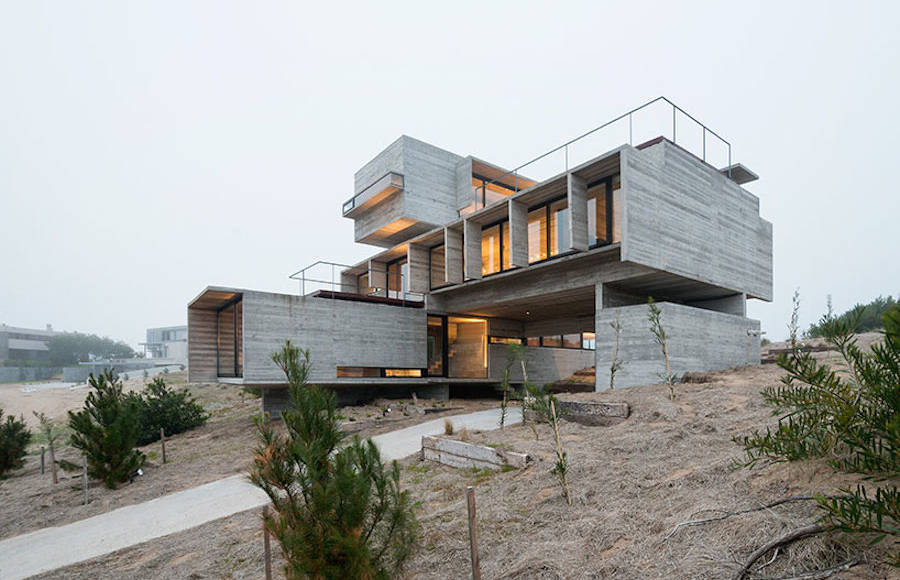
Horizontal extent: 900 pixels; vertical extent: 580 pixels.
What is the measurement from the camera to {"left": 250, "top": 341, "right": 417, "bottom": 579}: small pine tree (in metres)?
3.36

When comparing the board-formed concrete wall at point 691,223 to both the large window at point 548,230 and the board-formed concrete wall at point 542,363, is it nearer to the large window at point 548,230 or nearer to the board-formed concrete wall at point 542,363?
the large window at point 548,230

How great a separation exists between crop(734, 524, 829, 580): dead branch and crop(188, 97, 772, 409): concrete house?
33.6ft

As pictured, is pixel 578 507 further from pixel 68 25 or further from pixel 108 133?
pixel 108 133

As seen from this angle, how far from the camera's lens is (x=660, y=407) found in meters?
8.21

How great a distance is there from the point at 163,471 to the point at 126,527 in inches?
174

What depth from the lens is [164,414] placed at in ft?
59.2

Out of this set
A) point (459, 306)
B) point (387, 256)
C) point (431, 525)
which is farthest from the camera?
point (387, 256)

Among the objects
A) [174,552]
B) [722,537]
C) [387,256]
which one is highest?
[387,256]

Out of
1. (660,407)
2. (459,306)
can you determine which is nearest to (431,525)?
(660,407)

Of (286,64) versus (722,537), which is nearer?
(722,537)

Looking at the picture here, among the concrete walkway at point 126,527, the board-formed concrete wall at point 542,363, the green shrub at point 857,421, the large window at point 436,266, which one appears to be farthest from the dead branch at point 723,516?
the board-formed concrete wall at point 542,363

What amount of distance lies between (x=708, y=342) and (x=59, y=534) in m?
17.8

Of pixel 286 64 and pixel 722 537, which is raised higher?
pixel 286 64

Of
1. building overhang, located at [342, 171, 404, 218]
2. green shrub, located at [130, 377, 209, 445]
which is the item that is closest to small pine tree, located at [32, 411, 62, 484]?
green shrub, located at [130, 377, 209, 445]
